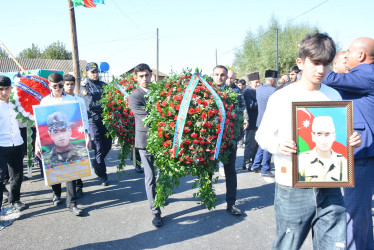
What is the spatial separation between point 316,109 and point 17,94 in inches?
191

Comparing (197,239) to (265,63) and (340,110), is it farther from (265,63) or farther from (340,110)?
(265,63)

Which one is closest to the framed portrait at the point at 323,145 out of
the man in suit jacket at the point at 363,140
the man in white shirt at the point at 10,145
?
the man in suit jacket at the point at 363,140

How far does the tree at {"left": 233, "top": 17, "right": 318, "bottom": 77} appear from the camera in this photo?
124 ft

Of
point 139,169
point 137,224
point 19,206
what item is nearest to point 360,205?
point 137,224

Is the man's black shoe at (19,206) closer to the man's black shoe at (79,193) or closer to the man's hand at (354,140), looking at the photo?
the man's black shoe at (79,193)

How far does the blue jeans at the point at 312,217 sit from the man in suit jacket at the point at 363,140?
0.72 m

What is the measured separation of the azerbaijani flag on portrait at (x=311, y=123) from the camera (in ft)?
6.72

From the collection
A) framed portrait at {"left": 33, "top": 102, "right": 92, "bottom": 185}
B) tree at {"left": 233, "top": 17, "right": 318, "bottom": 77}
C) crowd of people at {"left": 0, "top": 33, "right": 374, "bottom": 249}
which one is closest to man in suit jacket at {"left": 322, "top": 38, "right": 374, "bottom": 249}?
crowd of people at {"left": 0, "top": 33, "right": 374, "bottom": 249}

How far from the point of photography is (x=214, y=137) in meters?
3.89

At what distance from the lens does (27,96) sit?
17.0 feet

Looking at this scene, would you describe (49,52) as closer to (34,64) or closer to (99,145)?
(34,64)

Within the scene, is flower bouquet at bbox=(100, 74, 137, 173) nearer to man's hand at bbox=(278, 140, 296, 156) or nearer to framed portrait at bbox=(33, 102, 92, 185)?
framed portrait at bbox=(33, 102, 92, 185)

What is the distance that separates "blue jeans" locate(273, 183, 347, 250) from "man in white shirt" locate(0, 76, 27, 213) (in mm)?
4042

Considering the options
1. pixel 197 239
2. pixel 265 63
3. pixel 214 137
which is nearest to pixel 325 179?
pixel 214 137
